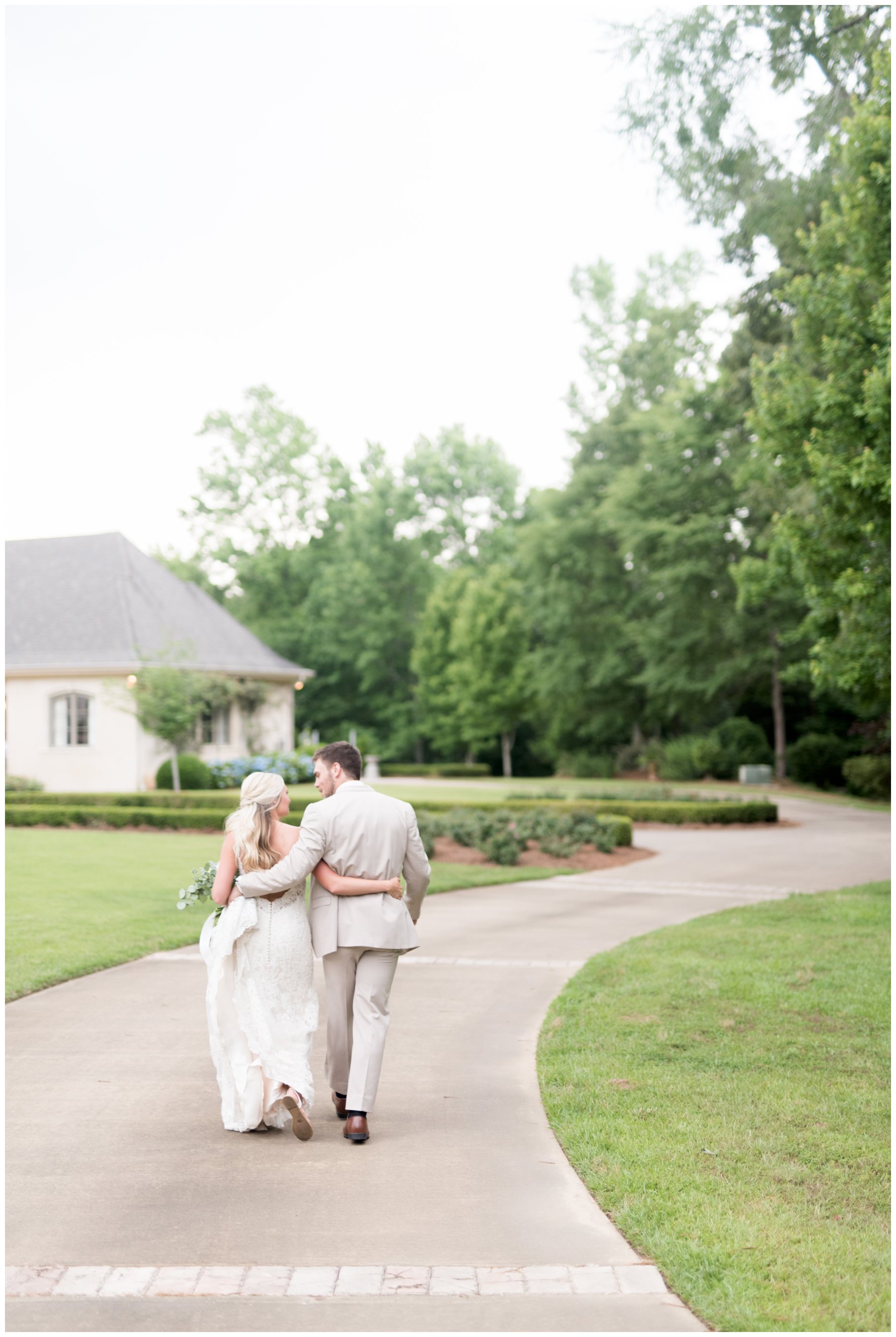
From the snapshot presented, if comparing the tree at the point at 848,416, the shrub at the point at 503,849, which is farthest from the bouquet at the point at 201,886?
the shrub at the point at 503,849

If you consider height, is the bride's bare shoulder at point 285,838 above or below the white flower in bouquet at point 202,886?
above

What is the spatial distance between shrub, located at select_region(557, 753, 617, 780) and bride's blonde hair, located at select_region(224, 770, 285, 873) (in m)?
36.5

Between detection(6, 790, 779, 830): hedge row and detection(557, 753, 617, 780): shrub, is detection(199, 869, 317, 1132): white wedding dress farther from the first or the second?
detection(557, 753, 617, 780): shrub

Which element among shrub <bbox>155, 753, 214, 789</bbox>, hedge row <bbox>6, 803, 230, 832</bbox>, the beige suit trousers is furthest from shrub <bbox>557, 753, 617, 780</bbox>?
the beige suit trousers

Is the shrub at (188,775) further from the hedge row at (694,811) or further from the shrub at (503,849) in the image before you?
the shrub at (503,849)

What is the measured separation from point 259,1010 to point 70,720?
27.2 m

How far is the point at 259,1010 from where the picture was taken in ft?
17.2

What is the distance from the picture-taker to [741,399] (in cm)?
2633

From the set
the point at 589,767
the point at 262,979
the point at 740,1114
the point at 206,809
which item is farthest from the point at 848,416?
the point at 589,767

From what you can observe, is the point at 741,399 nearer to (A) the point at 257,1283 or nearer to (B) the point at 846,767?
(B) the point at 846,767

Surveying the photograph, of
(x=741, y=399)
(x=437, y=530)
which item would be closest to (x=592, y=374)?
(x=437, y=530)

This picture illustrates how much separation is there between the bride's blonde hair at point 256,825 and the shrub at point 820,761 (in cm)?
3137

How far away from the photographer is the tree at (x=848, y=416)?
509 inches

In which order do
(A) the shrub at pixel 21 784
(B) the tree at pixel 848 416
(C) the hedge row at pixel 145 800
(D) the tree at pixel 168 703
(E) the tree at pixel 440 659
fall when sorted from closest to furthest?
(B) the tree at pixel 848 416 < (C) the hedge row at pixel 145 800 < (D) the tree at pixel 168 703 < (A) the shrub at pixel 21 784 < (E) the tree at pixel 440 659
